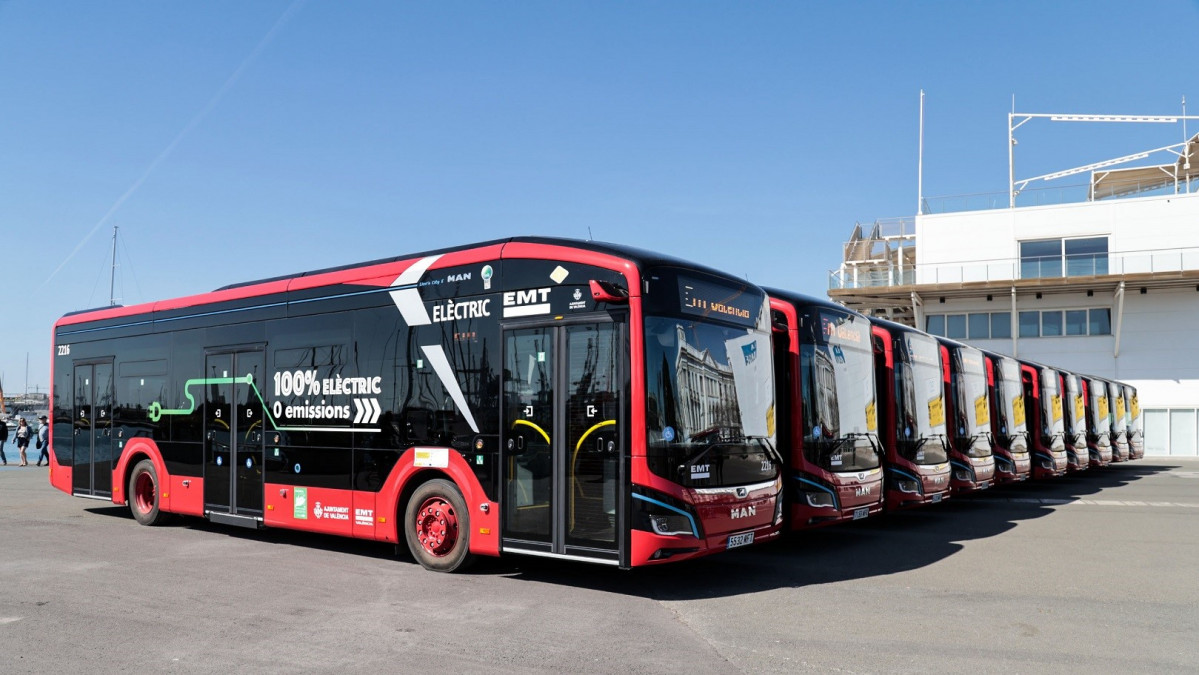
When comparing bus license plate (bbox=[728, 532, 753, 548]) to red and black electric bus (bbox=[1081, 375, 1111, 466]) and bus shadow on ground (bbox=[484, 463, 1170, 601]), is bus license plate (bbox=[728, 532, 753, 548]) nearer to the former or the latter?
bus shadow on ground (bbox=[484, 463, 1170, 601])

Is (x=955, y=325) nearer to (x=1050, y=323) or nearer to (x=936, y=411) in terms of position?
(x=1050, y=323)

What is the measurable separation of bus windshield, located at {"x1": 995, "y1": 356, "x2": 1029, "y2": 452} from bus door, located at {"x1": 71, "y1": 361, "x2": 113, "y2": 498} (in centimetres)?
1575

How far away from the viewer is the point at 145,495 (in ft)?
44.7

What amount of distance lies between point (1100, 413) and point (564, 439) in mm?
26941

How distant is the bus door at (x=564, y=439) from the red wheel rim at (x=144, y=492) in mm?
7261

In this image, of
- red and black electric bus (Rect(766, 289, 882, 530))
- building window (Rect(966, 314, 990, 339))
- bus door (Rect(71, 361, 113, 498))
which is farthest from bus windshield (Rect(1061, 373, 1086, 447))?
bus door (Rect(71, 361, 113, 498))

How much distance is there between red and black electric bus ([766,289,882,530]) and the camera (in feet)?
35.3

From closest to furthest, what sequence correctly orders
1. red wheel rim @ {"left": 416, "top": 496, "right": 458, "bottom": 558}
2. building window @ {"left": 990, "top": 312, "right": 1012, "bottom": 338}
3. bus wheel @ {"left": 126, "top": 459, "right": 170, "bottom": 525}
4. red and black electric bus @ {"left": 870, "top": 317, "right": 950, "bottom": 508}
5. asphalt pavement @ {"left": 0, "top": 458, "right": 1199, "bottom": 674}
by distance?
asphalt pavement @ {"left": 0, "top": 458, "right": 1199, "bottom": 674}, red wheel rim @ {"left": 416, "top": 496, "right": 458, "bottom": 558}, red and black electric bus @ {"left": 870, "top": 317, "right": 950, "bottom": 508}, bus wheel @ {"left": 126, "top": 459, "right": 170, "bottom": 525}, building window @ {"left": 990, "top": 312, "right": 1012, "bottom": 338}

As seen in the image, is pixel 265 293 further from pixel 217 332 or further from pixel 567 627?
pixel 567 627

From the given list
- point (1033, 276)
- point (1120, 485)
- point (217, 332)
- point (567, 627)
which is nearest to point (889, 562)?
point (567, 627)

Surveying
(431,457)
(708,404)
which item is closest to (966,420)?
(708,404)

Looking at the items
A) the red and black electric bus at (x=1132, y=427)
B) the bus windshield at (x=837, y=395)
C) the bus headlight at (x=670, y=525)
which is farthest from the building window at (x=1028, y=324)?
the bus headlight at (x=670, y=525)

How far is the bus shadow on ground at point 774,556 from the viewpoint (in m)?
9.08

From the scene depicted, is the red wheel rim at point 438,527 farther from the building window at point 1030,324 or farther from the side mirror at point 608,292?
the building window at point 1030,324
